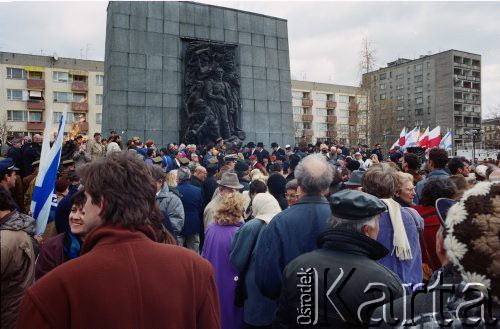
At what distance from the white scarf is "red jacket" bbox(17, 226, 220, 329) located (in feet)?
6.32

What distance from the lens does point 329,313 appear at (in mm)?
2301

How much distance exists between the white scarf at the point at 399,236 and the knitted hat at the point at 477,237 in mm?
1919

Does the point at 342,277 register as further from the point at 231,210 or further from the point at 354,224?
the point at 231,210

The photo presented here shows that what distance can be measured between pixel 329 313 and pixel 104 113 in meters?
16.6

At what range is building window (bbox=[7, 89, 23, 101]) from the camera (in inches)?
2117

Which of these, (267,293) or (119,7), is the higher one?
(119,7)

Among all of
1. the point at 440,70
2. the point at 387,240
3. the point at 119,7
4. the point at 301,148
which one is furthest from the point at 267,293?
the point at 440,70

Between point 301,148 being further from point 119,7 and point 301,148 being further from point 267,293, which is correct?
point 267,293

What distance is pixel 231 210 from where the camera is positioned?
452 cm

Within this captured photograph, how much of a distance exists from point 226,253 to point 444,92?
291 feet

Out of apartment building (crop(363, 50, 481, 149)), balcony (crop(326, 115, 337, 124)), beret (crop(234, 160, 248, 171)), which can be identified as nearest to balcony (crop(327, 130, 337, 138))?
balcony (crop(326, 115, 337, 124))

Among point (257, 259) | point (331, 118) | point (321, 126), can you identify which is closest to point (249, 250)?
point (257, 259)

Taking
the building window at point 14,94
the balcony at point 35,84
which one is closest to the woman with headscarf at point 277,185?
the balcony at point 35,84

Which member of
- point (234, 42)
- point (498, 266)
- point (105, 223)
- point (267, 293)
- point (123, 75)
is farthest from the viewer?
point (234, 42)
